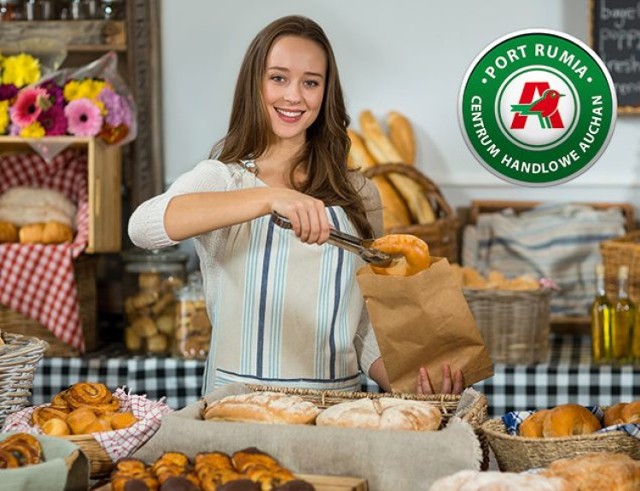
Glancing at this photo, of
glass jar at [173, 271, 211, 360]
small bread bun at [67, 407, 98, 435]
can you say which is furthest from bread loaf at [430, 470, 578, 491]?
glass jar at [173, 271, 211, 360]

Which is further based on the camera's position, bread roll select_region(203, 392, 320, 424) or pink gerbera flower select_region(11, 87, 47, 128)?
pink gerbera flower select_region(11, 87, 47, 128)

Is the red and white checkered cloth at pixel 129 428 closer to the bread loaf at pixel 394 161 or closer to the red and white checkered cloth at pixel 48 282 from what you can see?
the red and white checkered cloth at pixel 48 282

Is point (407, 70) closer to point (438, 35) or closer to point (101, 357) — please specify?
point (438, 35)

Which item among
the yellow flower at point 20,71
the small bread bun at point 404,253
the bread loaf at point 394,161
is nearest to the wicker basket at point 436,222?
the bread loaf at point 394,161

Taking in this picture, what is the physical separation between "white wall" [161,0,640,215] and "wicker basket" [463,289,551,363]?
0.74 meters

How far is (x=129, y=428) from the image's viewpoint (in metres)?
1.65

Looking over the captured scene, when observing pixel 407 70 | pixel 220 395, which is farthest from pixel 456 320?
pixel 407 70

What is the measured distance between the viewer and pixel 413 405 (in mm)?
1637

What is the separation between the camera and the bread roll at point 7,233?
367 centimetres

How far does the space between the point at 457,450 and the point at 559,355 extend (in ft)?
7.02

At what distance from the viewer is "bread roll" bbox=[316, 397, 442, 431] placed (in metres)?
1.58

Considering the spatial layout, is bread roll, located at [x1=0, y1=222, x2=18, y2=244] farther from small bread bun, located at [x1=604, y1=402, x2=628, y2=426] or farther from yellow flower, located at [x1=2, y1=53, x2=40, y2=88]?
small bread bun, located at [x1=604, y1=402, x2=628, y2=426]

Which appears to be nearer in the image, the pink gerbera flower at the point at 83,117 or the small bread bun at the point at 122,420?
the small bread bun at the point at 122,420

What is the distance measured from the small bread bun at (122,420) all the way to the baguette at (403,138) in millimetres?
2417
